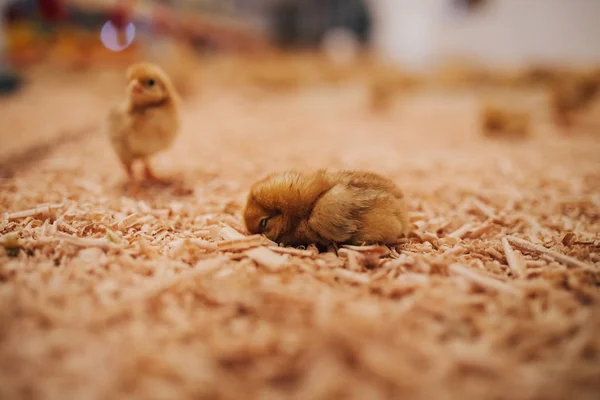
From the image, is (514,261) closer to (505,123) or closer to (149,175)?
(149,175)

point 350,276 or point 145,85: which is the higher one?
point 145,85

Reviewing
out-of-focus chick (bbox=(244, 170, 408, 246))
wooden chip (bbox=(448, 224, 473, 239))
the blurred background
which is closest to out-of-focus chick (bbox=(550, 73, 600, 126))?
the blurred background

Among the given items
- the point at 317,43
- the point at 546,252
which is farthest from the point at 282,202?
the point at 317,43

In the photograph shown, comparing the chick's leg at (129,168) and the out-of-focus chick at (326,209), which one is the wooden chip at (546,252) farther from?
the chick's leg at (129,168)

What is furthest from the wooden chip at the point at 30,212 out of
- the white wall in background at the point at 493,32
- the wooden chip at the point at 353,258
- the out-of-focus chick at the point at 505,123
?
the white wall in background at the point at 493,32

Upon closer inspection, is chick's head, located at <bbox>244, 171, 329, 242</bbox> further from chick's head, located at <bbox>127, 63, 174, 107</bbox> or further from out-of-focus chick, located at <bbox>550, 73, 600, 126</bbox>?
out-of-focus chick, located at <bbox>550, 73, 600, 126</bbox>

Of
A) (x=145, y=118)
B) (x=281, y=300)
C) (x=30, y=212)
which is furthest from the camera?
(x=145, y=118)

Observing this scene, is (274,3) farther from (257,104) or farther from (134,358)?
(134,358)
